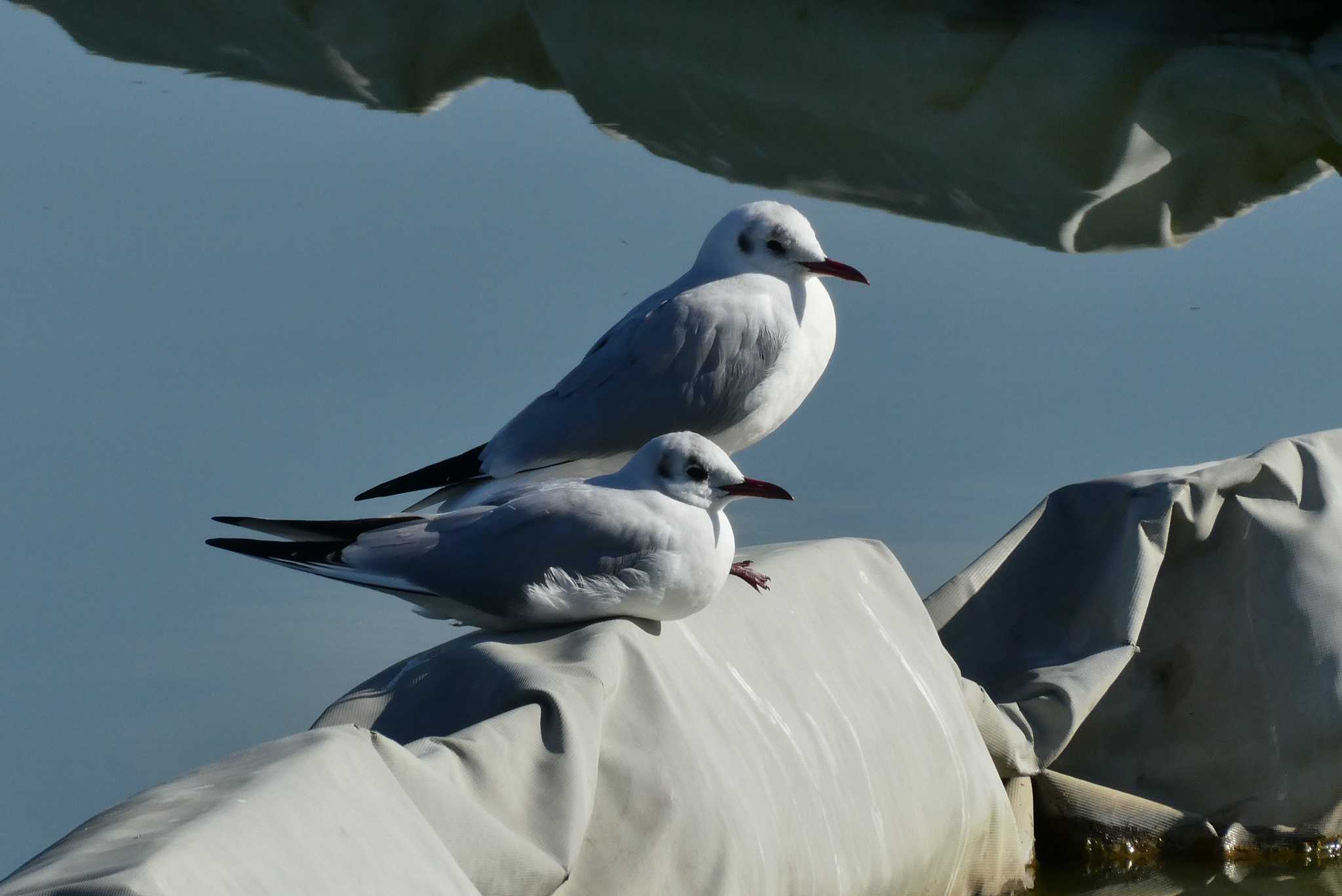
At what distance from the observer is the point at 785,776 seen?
1.74 meters

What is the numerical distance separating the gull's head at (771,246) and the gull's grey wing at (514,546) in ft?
1.85

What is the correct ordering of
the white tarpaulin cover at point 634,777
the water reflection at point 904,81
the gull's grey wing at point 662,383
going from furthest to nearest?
Result: the gull's grey wing at point 662,383 < the water reflection at point 904,81 < the white tarpaulin cover at point 634,777

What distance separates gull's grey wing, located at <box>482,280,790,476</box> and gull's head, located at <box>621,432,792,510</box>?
270mm

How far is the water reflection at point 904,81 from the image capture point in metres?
1.76

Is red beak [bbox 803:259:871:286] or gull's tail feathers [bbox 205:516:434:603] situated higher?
red beak [bbox 803:259:871:286]

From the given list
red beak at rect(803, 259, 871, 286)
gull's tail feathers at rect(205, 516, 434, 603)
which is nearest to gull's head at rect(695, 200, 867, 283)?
red beak at rect(803, 259, 871, 286)

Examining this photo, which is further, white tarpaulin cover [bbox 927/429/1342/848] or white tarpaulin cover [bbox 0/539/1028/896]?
white tarpaulin cover [bbox 927/429/1342/848]

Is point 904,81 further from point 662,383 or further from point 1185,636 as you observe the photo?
point 1185,636

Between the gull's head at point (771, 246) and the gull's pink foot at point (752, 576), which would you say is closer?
the gull's pink foot at point (752, 576)

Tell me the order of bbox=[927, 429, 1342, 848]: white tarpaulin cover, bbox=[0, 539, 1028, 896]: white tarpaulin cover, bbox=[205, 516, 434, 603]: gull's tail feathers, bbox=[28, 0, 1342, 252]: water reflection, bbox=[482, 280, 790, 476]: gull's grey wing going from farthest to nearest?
1. bbox=[927, 429, 1342, 848]: white tarpaulin cover
2. bbox=[482, 280, 790, 476]: gull's grey wing
3. bbox=[205, 516, 434, 603]: gull's tail feathers
4. bbox=[28, 0, 1342, 252]: water reflection
5. bbox=[0, 539, 1028, 896]: white tarpaulin cover

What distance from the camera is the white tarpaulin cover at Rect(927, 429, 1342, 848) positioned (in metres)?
2.47

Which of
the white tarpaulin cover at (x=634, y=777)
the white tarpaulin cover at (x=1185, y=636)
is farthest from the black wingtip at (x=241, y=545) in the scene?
the white tarpaulin cover at (x=1185, y=636)

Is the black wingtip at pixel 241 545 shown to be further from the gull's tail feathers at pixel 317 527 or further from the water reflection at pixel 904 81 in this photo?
the water reflection at pixel 904 81

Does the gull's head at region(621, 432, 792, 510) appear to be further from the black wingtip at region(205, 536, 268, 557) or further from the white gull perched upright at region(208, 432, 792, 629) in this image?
the black wingtip at region(205, 536, 268, 557)
